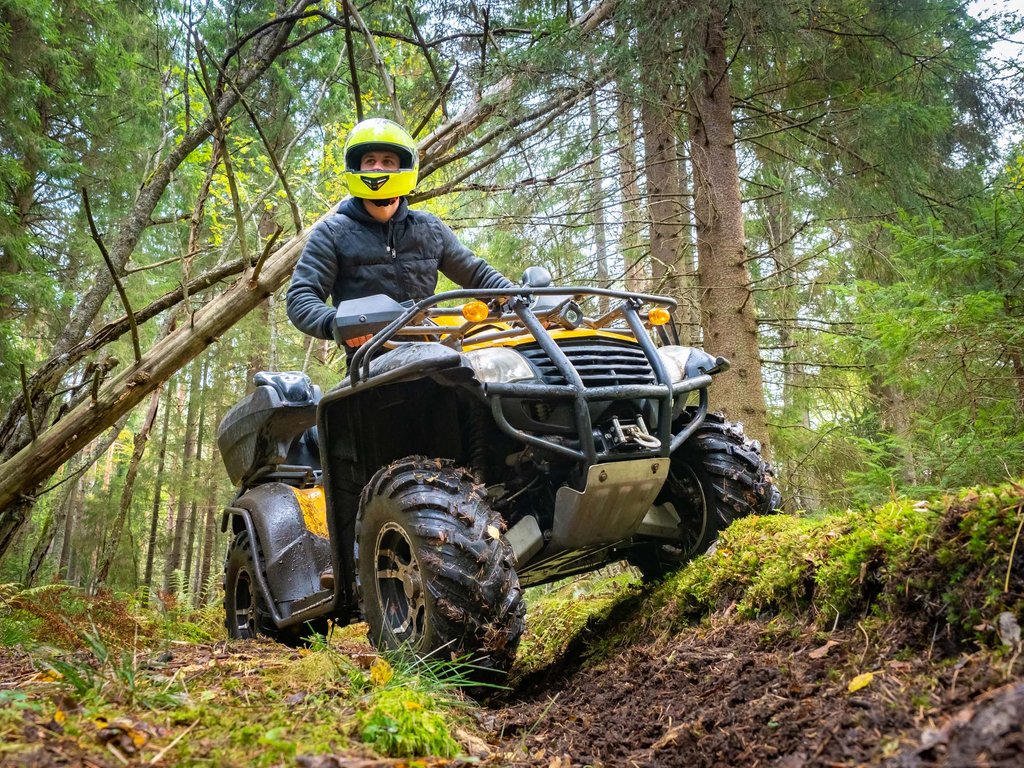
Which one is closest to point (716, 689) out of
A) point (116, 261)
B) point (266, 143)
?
point (266, 143)

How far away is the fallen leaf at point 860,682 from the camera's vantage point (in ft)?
6.40

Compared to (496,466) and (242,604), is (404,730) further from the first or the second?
(242,604)

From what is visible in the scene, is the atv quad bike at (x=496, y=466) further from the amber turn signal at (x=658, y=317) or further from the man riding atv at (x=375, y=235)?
the man riding atv at (x=375, y=235)

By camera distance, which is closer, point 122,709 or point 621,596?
point 122,709

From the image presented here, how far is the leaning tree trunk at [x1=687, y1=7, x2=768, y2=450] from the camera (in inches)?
249

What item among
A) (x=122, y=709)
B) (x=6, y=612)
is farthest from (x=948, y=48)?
(x=6, y=612)

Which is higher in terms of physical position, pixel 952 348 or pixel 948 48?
pixel 948 48

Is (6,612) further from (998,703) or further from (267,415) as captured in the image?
(998,703)

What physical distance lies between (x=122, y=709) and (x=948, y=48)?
8280 millimetres

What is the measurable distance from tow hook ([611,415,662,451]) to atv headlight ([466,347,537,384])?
0.40m

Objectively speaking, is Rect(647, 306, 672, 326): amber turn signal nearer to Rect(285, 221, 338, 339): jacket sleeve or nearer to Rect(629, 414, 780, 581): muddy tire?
Rect(629, 414, 780, 581): muddy tire

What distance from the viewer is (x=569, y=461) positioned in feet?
10.4

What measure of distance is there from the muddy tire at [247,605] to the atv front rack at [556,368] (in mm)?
1806

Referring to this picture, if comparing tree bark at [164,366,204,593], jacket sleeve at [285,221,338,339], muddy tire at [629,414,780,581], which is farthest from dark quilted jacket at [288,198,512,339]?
tree bark at [164,366,204,593]
